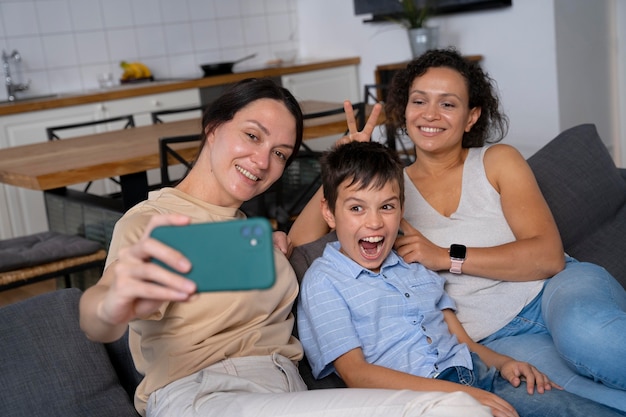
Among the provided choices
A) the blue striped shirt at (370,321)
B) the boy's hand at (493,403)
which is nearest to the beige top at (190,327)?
the blue striped shirt at (370,321)

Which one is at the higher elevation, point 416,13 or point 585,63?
point 416,13

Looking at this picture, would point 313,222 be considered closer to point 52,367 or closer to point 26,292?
point 52,367

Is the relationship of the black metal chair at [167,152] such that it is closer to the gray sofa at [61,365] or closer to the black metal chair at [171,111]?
the black metal chair at [171,111]

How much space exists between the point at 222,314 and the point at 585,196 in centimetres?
152

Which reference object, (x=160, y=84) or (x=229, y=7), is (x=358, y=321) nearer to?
(x=160, y=84)

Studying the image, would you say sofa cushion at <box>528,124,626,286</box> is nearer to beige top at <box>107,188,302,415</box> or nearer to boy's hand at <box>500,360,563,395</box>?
boy's hand at <box>500,360,563,395</box>

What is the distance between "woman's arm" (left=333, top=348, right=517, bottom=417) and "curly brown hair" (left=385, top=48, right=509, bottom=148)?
820 millimetres

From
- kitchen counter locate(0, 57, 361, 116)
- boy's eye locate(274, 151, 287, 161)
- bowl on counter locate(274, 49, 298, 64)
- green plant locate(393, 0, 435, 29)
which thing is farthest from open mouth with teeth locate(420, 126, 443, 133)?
bowl on counter locate(274, 49, 298, 64)

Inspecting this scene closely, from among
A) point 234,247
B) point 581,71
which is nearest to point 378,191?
point 234,247

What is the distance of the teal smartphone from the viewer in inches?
39.8

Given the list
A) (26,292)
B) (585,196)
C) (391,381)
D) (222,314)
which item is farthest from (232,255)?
(26,292)

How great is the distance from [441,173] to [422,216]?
0.13 metres

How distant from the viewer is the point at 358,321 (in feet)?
5.87

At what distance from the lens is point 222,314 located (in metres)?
1.57
